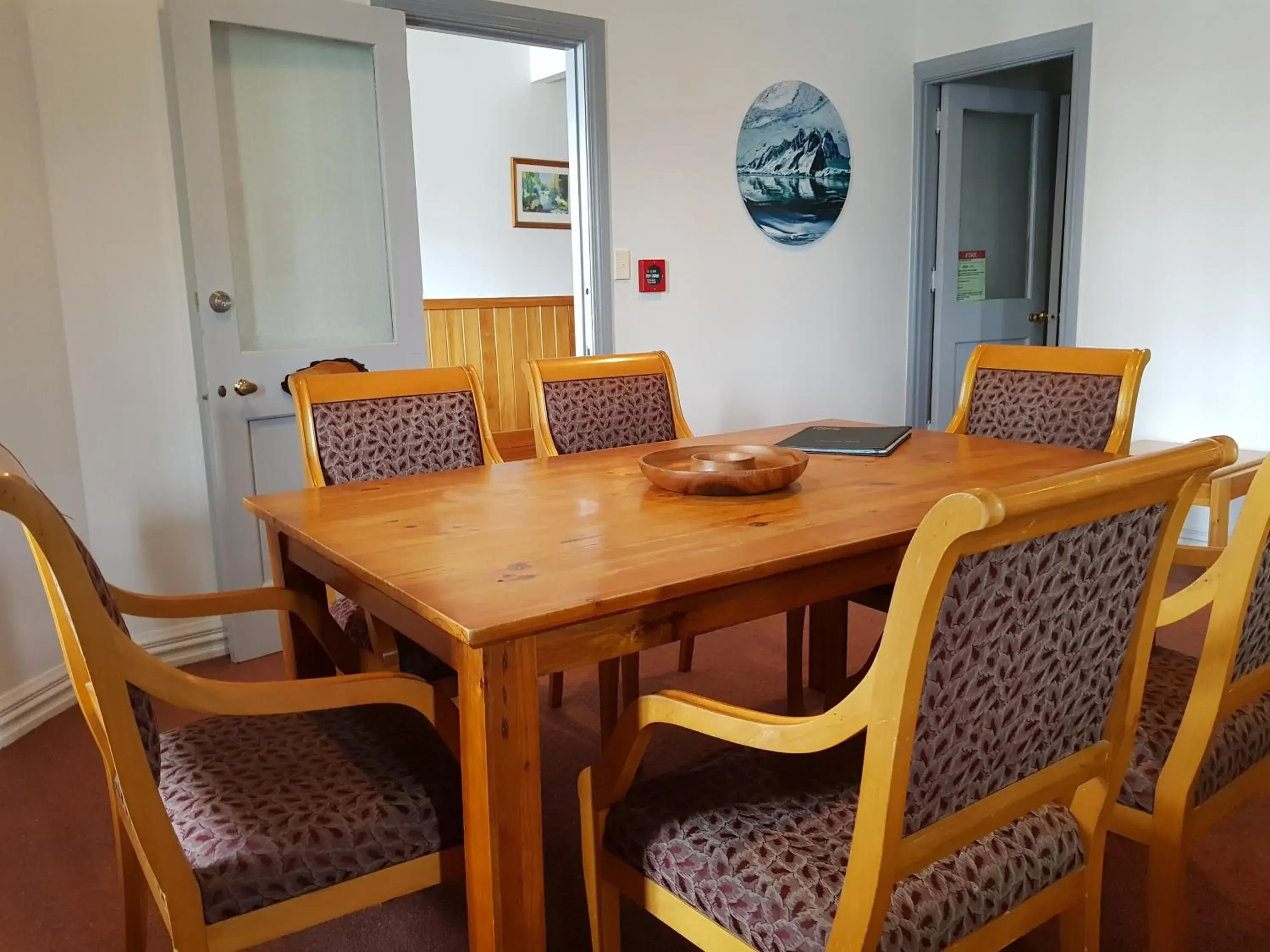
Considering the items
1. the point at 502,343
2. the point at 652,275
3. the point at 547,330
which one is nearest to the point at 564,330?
the point at 547,330

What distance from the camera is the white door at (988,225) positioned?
4578 mm

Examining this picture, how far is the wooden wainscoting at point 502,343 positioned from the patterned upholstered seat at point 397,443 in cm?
351

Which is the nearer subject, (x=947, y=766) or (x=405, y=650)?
(x=947, y=766)

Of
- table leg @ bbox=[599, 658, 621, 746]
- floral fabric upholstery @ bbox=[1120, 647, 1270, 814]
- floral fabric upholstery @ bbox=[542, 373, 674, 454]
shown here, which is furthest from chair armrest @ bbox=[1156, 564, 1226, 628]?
floral fabric upholstery @ bbox=[542, 373, 674, 454]

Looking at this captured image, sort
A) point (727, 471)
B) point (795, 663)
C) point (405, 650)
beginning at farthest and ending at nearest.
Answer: point (795, 663), point (405, 650), point (727, 471)

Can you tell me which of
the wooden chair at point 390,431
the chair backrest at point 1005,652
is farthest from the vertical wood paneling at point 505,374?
the chair backrest at point 1005,652

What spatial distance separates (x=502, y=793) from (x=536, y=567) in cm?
31

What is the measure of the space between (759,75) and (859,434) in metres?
2.39

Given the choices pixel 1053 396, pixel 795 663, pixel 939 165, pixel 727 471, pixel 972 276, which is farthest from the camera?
pixel 972 276

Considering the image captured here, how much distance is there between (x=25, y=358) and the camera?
251 cm

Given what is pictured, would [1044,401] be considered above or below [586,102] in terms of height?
below

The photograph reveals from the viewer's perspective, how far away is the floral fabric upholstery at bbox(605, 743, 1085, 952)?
1.03 m

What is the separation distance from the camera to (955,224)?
4.63 metres

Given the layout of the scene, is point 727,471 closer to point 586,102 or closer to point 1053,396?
point 1053,396
